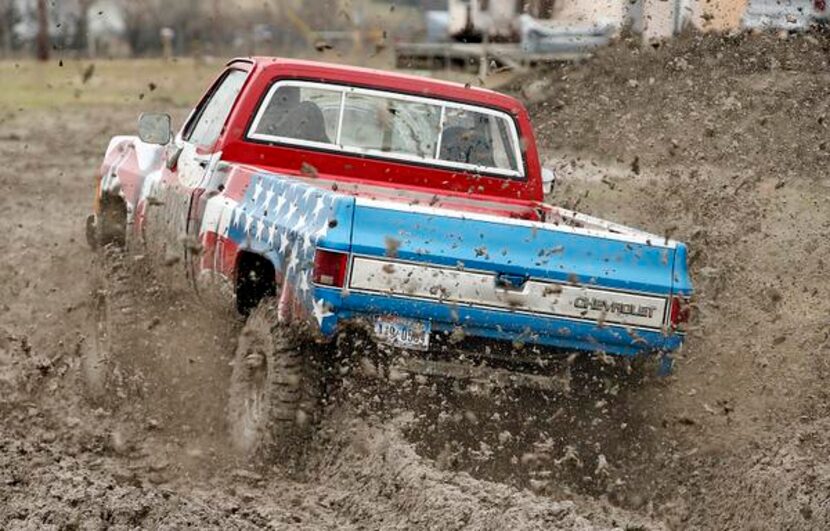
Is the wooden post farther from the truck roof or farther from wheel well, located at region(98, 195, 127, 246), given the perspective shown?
the truck roof

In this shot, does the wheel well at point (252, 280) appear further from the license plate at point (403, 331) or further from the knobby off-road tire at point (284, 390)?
the license plate at point (403, 331)

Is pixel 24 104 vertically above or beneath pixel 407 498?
beneath

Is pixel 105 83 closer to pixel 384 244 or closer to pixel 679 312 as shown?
pixel 384 244

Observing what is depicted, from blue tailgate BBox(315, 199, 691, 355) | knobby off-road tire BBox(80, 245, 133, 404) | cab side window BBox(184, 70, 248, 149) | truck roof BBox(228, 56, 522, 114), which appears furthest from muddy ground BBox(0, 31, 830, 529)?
truck roof BBox(228, 56, 522, 114)

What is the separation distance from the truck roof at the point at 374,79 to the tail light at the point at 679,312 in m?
2.31

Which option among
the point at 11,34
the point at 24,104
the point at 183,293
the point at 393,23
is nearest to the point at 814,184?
the point at 183,293

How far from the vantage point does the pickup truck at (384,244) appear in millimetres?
6527

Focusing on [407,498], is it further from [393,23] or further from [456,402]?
[393,23]

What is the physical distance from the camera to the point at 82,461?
6.69 meters

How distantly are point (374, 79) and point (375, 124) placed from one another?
0.79 ft

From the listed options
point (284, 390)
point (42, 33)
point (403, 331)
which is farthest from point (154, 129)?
point (42, 33)

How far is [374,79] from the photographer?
8469mm

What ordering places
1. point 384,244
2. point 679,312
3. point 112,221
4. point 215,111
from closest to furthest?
point 384,244 → point 679,312 → point 215,111 → point 112,221

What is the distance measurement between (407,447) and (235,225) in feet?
5.40
